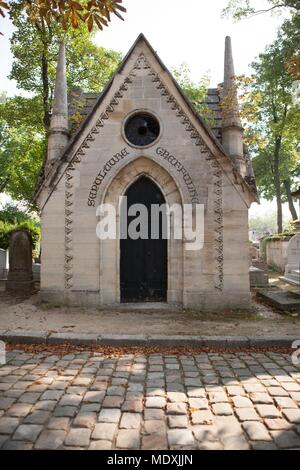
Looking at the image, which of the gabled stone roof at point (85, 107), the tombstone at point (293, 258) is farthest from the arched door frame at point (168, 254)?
the tombstone at point (293, 258)

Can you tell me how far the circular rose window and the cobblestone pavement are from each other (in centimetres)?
626

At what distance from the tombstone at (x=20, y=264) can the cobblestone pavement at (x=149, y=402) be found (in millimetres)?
6842

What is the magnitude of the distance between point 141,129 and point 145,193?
186 cm

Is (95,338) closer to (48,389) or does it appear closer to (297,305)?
(48,389)

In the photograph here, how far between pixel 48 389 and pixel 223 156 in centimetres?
718

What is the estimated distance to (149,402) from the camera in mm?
3826

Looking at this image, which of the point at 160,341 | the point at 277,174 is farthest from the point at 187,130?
the point at 277,174

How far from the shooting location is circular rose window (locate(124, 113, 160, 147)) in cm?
958

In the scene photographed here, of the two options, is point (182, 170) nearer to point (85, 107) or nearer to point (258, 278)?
point (85, 107)

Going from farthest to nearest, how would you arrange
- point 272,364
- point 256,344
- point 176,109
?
point 176,109 → point 256,344 → point 272,364

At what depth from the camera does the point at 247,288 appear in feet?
29.5

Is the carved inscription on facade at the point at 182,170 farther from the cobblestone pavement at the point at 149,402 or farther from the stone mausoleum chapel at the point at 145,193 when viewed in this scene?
the cobblestone pavement at the point at 149,402

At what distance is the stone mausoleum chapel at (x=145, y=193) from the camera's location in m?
9.04
